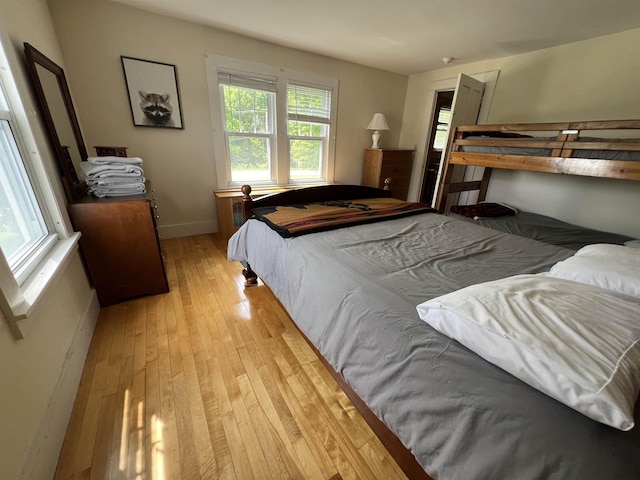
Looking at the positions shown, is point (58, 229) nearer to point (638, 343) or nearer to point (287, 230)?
point (287, 230)

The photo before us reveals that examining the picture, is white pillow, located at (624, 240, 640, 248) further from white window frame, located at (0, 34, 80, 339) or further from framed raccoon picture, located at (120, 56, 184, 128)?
framed raccoon picture, located at (120, 56, 184, 128)

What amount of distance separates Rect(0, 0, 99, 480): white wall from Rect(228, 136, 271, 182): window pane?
172 cm

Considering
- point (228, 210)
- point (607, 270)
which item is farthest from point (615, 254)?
point (228, 210)

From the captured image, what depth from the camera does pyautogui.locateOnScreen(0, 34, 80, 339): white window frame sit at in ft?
3.03

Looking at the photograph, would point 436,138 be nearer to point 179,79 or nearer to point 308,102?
point 308,102

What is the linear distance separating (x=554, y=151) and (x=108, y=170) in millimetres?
3316

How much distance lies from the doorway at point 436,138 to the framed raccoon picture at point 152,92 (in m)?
3.57

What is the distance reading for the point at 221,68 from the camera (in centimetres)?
289

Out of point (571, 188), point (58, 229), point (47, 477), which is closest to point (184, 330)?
point (47, 477)

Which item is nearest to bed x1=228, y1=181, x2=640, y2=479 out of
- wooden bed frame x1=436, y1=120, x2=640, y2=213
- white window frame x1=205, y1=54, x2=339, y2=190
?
wooden bed frame x1=436, y1=120, x2=640, y2=213

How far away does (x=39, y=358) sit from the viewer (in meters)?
1.04

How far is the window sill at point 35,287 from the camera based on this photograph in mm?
908

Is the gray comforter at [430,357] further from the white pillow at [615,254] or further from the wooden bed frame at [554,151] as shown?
the wooden bed frame at [554,151]

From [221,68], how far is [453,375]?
3509mm
